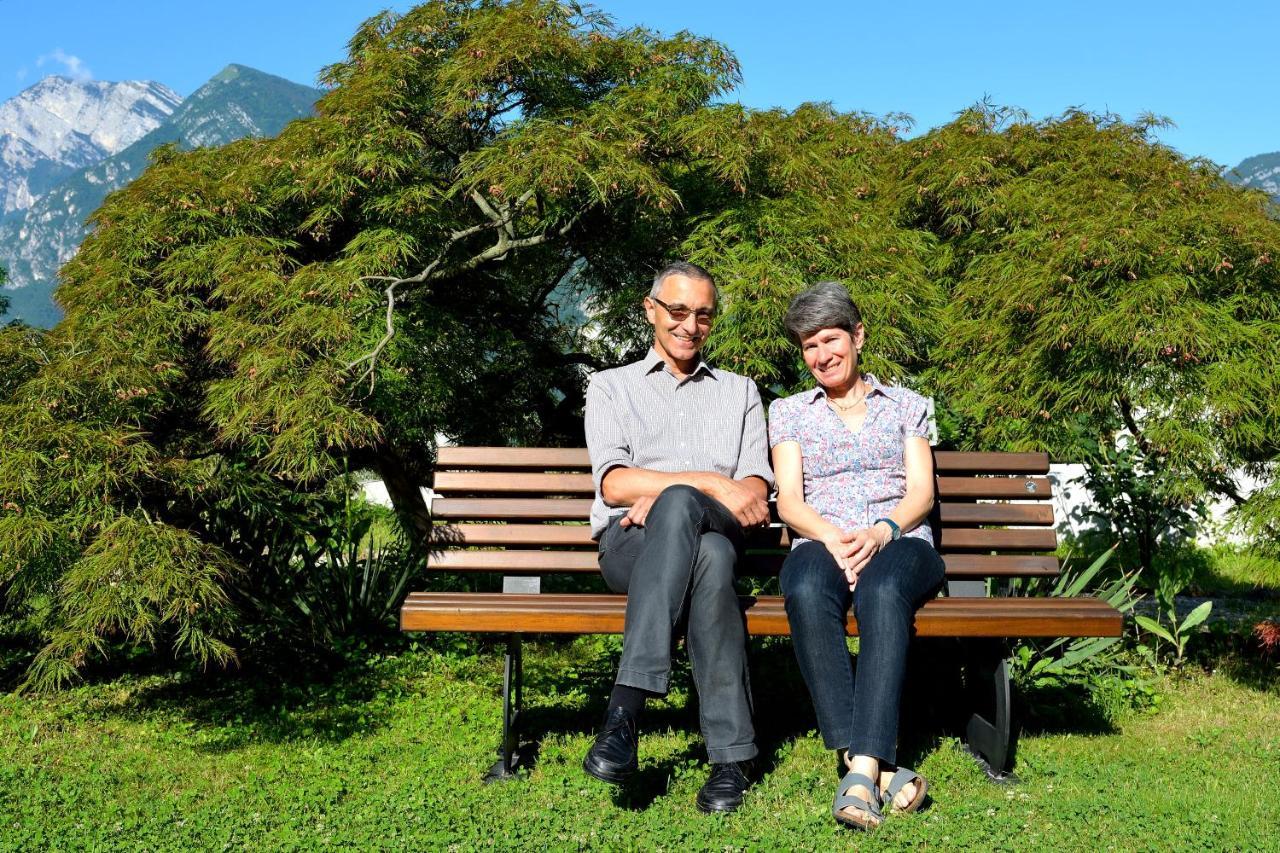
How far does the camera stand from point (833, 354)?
324 centimetres

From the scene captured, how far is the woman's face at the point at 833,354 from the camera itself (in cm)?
324

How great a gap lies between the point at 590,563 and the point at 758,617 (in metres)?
0.66

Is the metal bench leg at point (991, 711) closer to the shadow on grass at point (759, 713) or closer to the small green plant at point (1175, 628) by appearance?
the shadow on grass at point (759, 713)

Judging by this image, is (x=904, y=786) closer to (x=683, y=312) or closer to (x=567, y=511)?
(x=567, y=511)

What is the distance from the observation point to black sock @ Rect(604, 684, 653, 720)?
2678 millimetres

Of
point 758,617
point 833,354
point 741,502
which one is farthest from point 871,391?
point 758,617

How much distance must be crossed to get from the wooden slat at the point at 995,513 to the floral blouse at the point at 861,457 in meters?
0.31

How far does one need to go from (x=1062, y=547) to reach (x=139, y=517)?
5.93 metres

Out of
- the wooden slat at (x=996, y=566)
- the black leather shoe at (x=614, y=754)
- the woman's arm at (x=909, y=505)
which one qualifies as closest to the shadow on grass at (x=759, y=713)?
the black leather shoe at (x=614, y=754)

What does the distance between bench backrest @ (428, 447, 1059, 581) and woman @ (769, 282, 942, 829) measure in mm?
344

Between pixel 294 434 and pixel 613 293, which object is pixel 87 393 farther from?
pixel 613 293

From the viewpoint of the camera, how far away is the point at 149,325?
3.75 metres

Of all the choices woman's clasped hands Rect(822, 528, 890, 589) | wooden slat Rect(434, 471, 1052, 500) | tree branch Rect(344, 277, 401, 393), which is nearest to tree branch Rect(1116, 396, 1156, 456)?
wooden slat Rect(434, 471, 1052, 500)

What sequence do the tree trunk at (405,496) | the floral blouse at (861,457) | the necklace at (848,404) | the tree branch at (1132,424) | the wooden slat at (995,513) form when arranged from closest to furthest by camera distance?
the floral blouse at (861,457), the necklace at (848,404), the wooden slat at (995,513), the tree branch at (1132,424), the tree trunk at (405,496)
